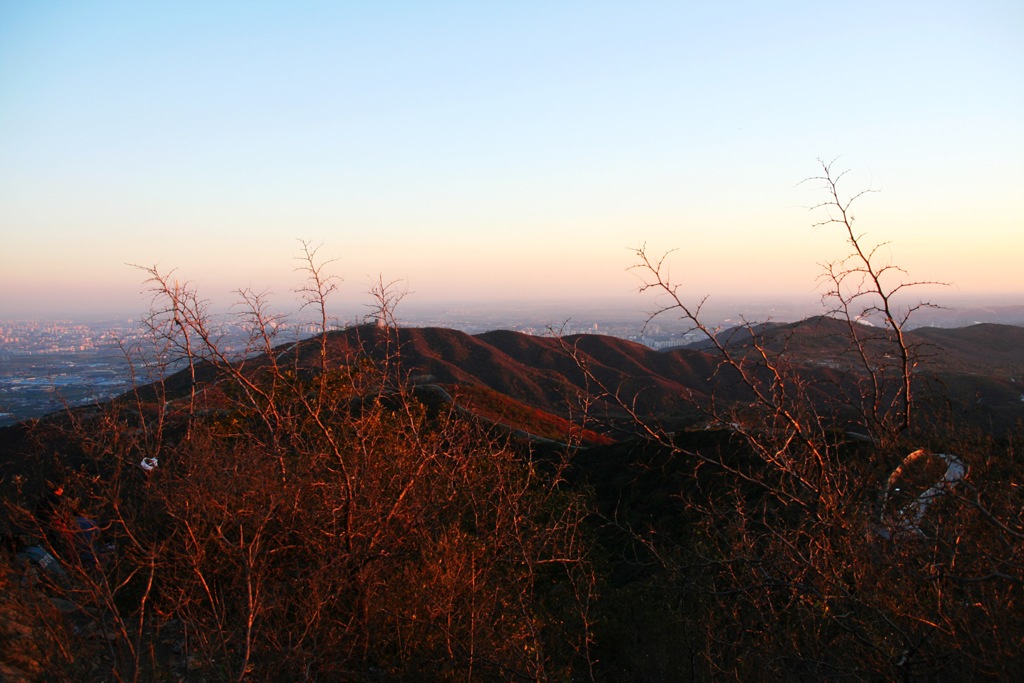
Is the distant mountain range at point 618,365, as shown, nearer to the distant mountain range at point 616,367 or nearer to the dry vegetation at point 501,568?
the distant mountain range at point 616,367

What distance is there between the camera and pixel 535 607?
7812 millimetres

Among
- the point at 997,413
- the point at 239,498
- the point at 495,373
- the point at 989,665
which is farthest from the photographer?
the point at 495,373

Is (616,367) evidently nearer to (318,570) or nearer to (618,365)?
(618,365)

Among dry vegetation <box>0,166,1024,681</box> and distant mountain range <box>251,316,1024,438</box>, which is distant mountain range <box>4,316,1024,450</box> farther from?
dry vegetation <box>0,166,1024,681</box>

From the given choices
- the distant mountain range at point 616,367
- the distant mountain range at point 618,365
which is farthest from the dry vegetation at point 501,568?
the distant mountain range at point 618,365

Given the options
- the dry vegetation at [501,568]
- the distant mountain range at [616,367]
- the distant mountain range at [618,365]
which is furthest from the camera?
the distant mountain range at [618,365]

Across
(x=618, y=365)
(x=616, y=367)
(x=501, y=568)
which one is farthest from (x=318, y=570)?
(x=618, y=365)

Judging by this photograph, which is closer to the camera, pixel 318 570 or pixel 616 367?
pixel 318 570

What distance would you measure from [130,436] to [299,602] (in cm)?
491

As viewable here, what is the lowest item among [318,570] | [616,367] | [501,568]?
[616,367]

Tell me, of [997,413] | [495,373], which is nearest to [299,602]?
[997,413]

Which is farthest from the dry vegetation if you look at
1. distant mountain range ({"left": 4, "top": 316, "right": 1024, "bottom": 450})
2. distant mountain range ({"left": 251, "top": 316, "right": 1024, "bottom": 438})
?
distant mountain range ({"left": 251, "top": 316, "right": 1024, "bottom": 438})

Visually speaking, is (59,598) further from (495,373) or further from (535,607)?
(495,373)

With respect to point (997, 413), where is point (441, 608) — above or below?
above
